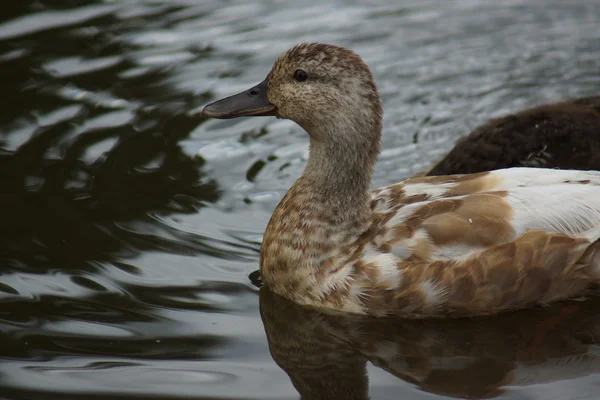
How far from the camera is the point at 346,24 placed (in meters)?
10.5

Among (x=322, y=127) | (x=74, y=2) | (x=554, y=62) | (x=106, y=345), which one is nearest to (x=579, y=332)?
(x=322, y=127)

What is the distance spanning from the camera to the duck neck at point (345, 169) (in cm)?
589

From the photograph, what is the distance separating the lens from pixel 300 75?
5.92 m

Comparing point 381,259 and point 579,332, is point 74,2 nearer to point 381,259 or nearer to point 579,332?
point 381,259

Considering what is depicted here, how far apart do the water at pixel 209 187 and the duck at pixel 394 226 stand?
153mm

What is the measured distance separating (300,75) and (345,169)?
60cm

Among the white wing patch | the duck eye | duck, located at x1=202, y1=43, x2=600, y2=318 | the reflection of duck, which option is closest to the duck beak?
duck, located at x1=202, y1=43, x2=600, y2=318

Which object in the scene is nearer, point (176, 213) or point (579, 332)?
point (579, 332)

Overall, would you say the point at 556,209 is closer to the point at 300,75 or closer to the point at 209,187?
the point at 300,75

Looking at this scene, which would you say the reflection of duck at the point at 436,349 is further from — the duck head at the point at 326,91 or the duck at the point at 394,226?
the duck head at the point at 326,91

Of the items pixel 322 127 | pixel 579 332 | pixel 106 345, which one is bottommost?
pixel 579 332

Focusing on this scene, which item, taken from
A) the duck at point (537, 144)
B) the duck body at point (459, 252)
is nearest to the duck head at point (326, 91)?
the duck body at point (459, 252)

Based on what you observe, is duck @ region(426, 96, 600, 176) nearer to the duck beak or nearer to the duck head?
the duck head

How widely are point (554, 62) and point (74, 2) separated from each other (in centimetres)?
497
